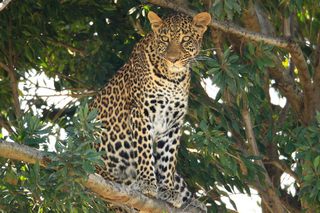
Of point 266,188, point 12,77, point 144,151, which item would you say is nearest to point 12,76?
point 12,77

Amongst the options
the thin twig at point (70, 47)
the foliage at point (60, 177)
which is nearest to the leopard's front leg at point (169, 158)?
the foliage at point (60, 177)

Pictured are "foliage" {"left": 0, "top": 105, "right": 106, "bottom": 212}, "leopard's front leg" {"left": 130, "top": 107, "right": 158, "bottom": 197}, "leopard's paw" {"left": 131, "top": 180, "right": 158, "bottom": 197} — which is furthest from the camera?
"leopard's front leg" {"left": 130, "top": 107, "right": 158, "bottom": 197}

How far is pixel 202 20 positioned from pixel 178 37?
308 mm

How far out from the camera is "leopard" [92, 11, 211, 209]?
39.0 feet

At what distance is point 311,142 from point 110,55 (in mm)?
3267

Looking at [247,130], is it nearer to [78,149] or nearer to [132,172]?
[132,172]

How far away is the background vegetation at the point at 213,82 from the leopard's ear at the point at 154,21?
0.39 metres

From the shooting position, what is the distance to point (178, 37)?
1196 centimetres

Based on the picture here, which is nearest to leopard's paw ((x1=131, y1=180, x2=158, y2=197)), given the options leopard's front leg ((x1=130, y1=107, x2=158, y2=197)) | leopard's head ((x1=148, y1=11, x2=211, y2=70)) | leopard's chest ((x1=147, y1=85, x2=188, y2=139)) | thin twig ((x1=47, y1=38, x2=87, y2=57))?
leopard's front leg ((x1=130, y1=107, x2=158, y2=197))

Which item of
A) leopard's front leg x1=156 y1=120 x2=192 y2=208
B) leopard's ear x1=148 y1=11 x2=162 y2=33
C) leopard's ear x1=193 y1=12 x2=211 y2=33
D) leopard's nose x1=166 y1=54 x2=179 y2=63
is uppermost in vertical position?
leopard's ear x1=148 y1=11 x2=162 y2=33

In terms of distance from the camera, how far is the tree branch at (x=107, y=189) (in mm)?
9406

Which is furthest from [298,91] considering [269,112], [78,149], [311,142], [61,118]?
[78,149]

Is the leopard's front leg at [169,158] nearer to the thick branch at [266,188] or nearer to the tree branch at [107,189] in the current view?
the tree branch at [107,189]

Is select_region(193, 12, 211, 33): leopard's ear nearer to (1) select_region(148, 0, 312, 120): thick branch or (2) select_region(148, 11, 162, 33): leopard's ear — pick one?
(1) select_region(148, 0, 312, 120): thick branch
